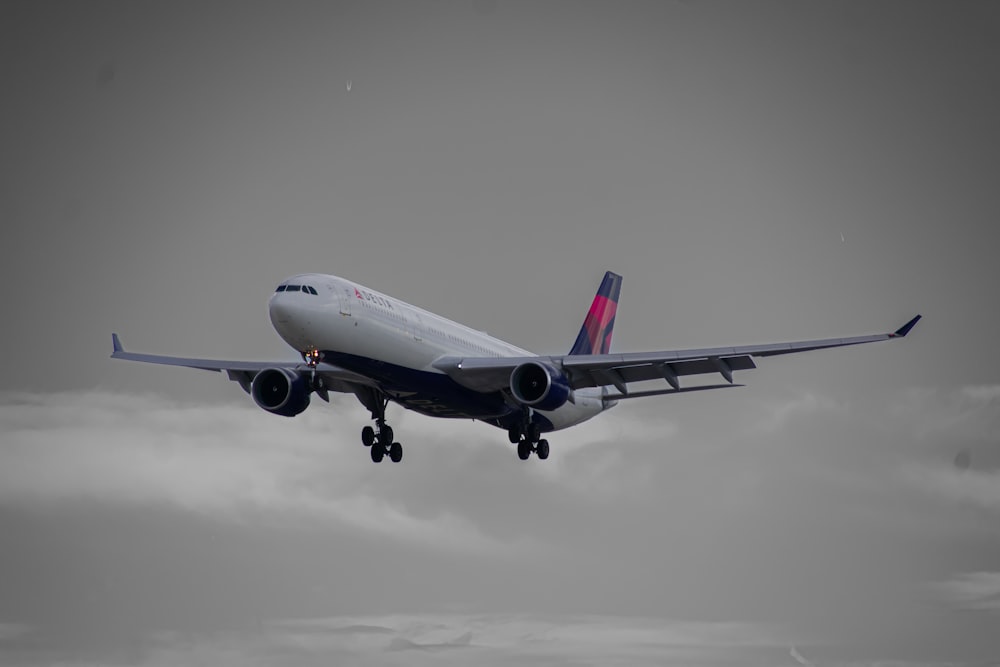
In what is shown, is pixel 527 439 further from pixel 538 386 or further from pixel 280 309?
pixel 280 309

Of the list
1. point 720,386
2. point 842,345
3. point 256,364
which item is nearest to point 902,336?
point 842,345

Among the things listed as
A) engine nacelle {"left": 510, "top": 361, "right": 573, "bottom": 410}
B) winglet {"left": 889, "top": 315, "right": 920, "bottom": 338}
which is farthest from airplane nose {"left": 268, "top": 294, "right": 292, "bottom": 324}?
winglet {"left": 889, "top": 315, "right": 920, "bottom": 338}

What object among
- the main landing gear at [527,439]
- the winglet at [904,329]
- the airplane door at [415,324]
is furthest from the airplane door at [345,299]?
the winglet at [904,329]

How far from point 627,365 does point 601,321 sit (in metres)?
14.4

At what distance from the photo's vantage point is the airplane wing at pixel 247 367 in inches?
1827

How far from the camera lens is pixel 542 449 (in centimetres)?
5031

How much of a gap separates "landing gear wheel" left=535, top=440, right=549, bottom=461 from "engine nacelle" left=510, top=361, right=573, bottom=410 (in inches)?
207

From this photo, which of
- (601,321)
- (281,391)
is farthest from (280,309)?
(601,321)

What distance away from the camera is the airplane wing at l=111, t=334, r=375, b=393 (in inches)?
1827

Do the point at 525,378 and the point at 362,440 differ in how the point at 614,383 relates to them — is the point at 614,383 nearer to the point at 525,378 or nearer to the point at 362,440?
the point at 525,378

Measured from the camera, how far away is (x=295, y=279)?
4078 centimetres

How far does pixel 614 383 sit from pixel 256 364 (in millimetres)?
13120

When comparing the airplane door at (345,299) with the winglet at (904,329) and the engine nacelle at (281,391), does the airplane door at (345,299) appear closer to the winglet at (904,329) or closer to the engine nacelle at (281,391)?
the engine nacelle at (281,391)

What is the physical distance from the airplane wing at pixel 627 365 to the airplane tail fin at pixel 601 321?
414 inches
